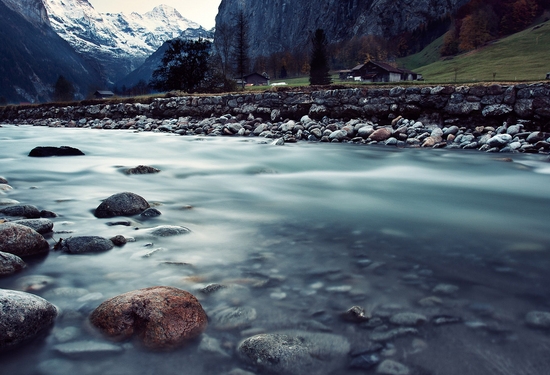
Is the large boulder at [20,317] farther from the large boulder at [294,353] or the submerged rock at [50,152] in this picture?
the submerged rock at [50,152]

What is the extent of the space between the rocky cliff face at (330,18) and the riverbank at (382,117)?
122m

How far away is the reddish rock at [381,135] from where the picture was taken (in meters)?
11.1

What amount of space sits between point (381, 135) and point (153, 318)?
10.2 m

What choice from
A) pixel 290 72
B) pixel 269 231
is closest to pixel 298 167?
pixel 269 231

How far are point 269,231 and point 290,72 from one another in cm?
9521

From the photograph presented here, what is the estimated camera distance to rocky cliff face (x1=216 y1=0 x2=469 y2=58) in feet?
404

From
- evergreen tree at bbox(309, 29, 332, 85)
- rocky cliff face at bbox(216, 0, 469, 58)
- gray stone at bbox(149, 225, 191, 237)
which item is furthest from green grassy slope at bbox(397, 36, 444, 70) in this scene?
gray stone at bbox(149, 225, 191, 237)

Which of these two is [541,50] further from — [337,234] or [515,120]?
[337,234]

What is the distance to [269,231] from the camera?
142 inches

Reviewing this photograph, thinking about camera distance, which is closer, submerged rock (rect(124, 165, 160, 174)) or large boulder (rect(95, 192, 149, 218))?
large boulder (rect(95, 192, 149, 218))

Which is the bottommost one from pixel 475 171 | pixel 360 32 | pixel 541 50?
pixel 475 171

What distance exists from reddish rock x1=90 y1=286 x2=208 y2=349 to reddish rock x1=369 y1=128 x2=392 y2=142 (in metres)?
9.92

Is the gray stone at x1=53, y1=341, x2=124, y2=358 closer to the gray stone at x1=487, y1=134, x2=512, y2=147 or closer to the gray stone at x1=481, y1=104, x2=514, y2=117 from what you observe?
the gray stone at x1=487, y1=134, x2=512, y2=147

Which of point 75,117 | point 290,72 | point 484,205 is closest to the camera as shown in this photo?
point 484,205
